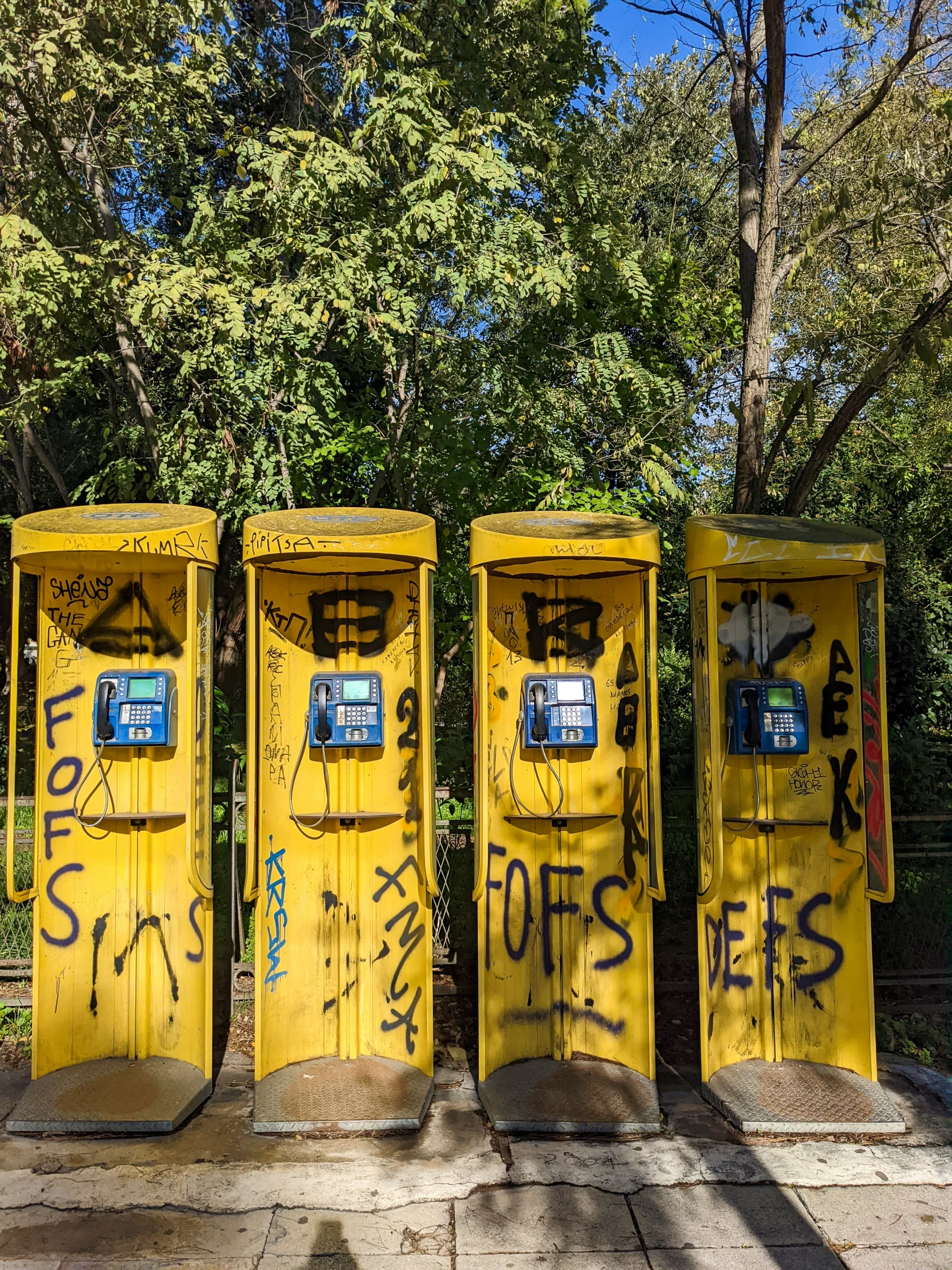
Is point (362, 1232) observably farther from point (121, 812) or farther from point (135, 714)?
point (135, 714)

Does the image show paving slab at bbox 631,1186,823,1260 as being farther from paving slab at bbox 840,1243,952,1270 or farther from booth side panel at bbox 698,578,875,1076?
booth side panel at bbox 698,578,875,1076

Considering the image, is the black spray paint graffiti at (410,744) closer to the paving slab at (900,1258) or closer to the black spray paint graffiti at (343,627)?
the black spray paint graffiti at (343,627)

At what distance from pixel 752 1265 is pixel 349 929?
7.73 ft

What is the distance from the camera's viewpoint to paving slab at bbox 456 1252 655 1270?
11.0 feet

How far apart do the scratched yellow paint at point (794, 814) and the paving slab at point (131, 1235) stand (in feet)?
7.64

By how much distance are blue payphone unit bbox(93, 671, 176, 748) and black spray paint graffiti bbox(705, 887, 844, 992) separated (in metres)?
3.00

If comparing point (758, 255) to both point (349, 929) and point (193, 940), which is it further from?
point (193, 940)

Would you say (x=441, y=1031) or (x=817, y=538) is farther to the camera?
(x=441, y=1031)

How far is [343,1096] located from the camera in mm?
4469

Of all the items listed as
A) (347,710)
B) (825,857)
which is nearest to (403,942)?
(347,710)

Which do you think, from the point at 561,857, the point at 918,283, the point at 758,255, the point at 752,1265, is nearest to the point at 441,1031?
the point at 561,857

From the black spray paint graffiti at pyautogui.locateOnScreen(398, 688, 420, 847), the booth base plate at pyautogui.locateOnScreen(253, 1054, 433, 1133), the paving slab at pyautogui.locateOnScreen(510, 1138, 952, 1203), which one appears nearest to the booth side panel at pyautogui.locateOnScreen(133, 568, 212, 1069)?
the booth base plate at pyautogui.locateOnScreen(253, 1054, 433, 1133)

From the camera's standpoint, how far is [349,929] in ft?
16.0

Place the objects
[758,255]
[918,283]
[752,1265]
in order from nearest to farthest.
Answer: [752,1265] → [758,255] → [918,283]
